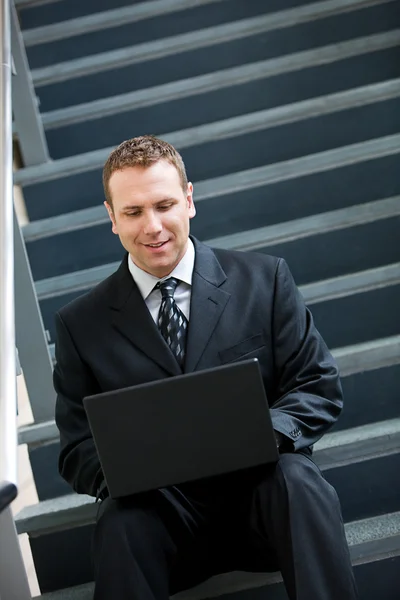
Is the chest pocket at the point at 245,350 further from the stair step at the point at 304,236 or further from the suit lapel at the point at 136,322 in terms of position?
the stair step at the point at 304,236

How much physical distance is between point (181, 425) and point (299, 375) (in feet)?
1.26

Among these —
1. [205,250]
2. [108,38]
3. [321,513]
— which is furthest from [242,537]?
[108,38]

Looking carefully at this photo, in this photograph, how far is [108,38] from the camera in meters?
3.22

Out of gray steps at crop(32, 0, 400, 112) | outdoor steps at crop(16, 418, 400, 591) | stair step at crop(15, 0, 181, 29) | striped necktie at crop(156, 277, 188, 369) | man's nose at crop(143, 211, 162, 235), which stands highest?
stair step at crop(15, 0, 181, 29)

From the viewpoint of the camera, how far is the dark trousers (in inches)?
62.1

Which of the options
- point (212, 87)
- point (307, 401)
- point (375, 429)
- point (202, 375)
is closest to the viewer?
point (202, 375)

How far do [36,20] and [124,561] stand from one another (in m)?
2.28

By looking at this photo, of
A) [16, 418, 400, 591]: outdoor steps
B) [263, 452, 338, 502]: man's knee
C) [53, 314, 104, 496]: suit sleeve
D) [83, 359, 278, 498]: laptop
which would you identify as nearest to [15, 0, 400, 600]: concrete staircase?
[16, 418, 400, 591]: outdoor steps

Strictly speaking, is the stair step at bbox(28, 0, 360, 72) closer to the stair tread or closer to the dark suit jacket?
the stair tread

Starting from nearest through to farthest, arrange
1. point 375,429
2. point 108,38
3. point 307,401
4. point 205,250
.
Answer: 1. point 307,401
2. point 205,250
3. point 375,429
4. point 108,38

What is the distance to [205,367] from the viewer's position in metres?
1.87

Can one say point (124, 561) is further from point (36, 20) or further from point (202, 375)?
point (36, 20)

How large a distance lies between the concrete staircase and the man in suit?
12.9 inches

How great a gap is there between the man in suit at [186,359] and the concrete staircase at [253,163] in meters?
0.33
